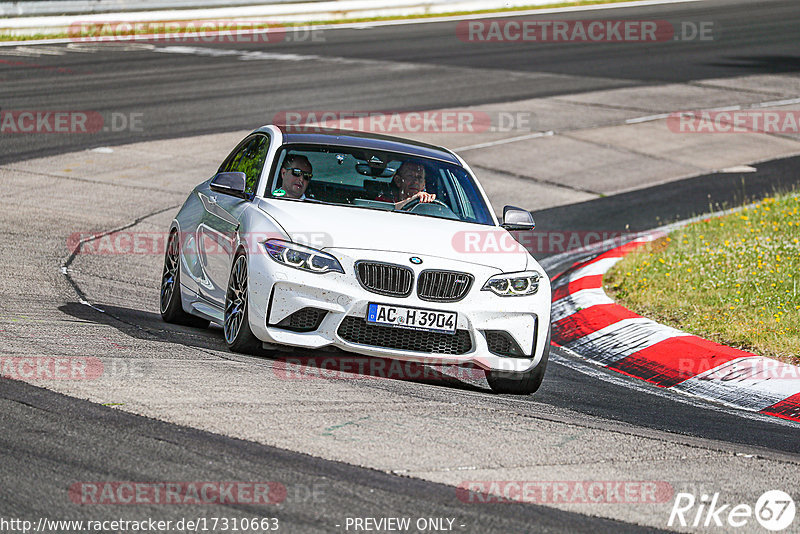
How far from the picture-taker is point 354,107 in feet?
69.9

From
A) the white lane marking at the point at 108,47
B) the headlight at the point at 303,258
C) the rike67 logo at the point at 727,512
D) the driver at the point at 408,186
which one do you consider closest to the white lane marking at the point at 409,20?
the white lane marking at the point at 108,47

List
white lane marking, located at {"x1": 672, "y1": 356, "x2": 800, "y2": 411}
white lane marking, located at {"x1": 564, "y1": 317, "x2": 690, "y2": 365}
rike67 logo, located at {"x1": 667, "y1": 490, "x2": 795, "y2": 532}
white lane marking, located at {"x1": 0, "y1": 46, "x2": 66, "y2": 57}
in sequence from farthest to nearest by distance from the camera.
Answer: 1. white lane marking, located at {"x1": 0, "y1": 46, "x2": 66, "y2": 57}
2. white lane marking, located at {"x1": 564, "y1": 317, "x2": 690, "y2": 365}
3. white lane marking, located at {"x1": 672, "y1": 356, "x2": 800, "y2": 411}
4. rike67 logo, located at {"x1": 667, "y1": 490, "x2": 795, "y2": 532}

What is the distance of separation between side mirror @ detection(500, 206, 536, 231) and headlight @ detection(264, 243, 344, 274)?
1.72 m

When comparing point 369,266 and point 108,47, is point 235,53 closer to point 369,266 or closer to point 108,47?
point 108,47

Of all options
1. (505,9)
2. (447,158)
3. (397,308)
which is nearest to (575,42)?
(505,9)

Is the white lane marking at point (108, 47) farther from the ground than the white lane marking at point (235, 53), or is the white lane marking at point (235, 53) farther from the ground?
the white lane marking at point (108, 47)

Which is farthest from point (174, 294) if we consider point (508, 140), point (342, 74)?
point (342, 74)

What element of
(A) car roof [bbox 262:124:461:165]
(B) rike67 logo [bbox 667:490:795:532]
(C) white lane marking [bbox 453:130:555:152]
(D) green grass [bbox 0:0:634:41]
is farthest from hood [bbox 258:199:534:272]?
(D) green grass [bbox 0:0:634:41]

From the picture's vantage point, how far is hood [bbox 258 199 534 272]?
7.50 m

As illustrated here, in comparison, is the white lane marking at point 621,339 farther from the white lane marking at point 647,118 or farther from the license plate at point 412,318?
the white lane marking at point 647,118

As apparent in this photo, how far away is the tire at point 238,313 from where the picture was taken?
24.9ft

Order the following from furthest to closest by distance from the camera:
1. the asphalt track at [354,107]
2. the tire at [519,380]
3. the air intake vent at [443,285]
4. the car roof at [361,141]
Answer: the car roof at [361,141] < the tire at [519,380] < the air intake vent at [443,285] < the asphalt track at [354,107]

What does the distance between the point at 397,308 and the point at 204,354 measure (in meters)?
1.25

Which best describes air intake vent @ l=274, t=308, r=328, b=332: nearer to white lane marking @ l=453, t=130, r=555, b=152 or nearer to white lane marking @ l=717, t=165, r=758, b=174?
white lane marking @ l=453, t=130, r=555, b=152
